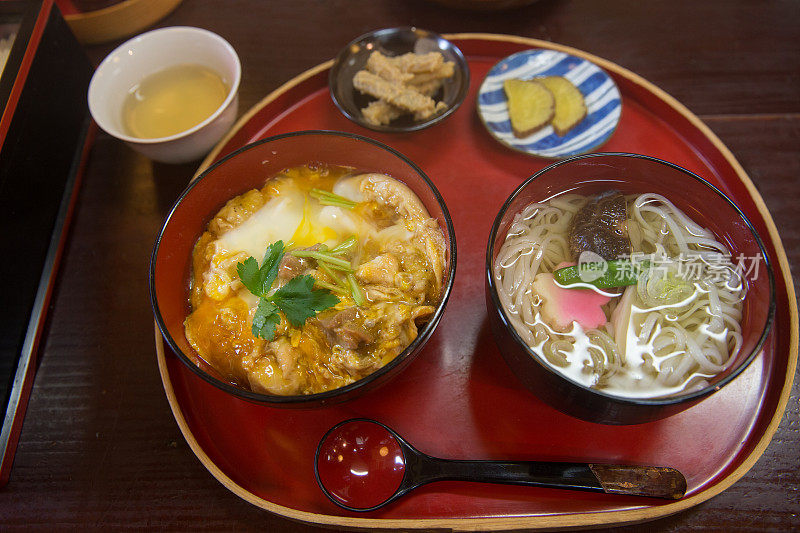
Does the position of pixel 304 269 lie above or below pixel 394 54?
below

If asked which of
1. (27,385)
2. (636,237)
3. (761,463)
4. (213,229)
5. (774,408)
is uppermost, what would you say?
(636,237)

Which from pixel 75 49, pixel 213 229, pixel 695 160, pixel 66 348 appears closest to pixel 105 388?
pixel 66 348

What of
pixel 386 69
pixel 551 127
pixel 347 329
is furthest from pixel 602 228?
pixel 386 69

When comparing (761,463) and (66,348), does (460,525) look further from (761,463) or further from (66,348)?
(66,348)

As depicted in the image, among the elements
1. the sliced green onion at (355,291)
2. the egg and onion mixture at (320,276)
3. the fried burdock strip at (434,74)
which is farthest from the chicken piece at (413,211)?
the fried burdock strip at (434,74)

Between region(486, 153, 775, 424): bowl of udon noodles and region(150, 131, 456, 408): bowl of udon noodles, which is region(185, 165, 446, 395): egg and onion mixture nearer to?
region(150, 131, 456, 408): bowl of udon noodles

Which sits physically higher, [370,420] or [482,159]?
[482,159]

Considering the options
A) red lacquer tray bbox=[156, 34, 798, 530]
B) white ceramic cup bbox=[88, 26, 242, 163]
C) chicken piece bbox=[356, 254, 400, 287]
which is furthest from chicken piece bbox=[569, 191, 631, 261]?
white ceramic cup bbox=[88, 26, 242, 163]

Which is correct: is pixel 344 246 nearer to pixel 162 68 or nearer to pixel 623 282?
pixel 623 282
